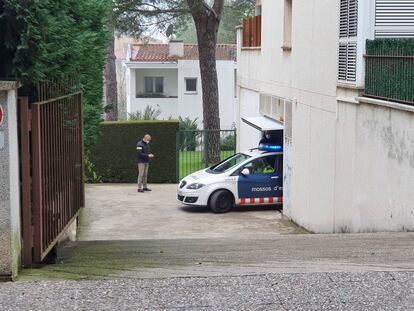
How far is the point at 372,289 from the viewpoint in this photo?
6473 millimetres

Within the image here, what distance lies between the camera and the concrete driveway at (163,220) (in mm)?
15156

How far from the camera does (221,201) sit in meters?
18.5

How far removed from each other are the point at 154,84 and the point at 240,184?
30.7 metres

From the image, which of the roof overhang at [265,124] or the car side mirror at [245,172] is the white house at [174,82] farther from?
the car side mirror at [245,172]

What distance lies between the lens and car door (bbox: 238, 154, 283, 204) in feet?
60.9

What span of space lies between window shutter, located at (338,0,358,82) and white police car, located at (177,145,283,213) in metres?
5.02

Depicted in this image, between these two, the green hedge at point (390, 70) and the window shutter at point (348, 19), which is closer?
the green hedge at point (390, 70)

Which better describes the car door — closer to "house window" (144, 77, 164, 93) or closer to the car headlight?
the car headlight

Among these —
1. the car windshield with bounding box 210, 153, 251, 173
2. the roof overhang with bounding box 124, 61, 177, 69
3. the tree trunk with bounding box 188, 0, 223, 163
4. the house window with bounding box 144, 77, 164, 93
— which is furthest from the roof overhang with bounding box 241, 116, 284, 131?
the house window with bounding box 144, 77, 164, 93

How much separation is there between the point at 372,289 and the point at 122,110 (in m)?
52.8

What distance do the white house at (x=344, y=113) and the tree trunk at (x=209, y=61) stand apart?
325 inches

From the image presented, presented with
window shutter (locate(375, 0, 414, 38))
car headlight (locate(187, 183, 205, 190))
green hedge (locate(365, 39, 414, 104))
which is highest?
window shutter (locate(375, 0, 414, 38))

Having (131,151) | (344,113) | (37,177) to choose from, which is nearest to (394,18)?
A: (344,113)

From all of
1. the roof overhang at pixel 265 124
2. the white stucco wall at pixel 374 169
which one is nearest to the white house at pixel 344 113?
the white stucco wall at pixel 374 169
